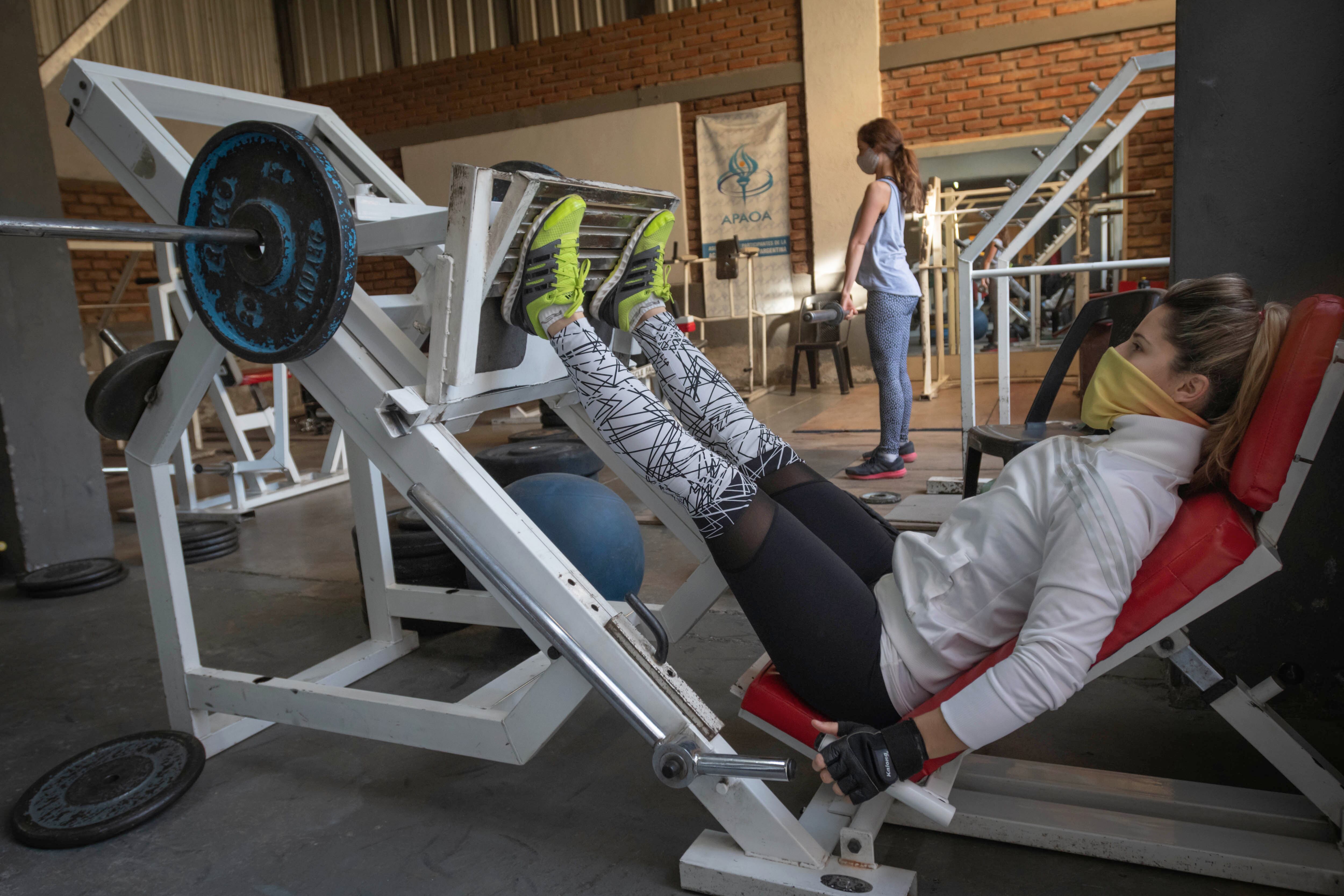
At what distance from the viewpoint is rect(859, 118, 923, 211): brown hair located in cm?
380

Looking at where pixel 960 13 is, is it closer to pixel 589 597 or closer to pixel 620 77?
pixel 620 77

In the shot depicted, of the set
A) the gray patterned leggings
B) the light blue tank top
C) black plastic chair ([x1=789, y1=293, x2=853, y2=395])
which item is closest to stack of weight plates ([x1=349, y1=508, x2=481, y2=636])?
the gray patterned leggings

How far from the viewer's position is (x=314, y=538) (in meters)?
3.81

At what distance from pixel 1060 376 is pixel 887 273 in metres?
1.40

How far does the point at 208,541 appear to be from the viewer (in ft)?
11.7

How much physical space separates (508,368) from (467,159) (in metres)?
7.95

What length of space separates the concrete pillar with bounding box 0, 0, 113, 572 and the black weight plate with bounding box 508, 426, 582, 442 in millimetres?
1709

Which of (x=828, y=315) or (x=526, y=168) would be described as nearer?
(x=526, y=168)

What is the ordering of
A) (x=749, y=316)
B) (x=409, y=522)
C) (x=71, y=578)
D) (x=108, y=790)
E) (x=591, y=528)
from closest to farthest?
(x=108, y=790) < (x=591, y=528) < (x=409, y=522) < (x=71, y=578) < (x=749, y=316)

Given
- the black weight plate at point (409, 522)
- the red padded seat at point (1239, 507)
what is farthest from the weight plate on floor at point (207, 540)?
the red padded seat at point (1239, 507)

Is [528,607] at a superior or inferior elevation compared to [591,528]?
superior

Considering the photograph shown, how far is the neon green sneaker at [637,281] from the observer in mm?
1739

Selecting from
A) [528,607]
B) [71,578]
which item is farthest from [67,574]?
[528,607]

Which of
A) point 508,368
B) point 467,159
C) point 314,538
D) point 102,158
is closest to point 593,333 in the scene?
point 508,368
